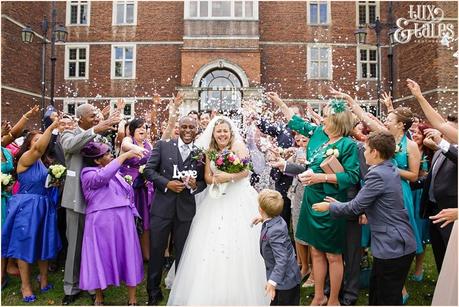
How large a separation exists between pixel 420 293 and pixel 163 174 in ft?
11.3

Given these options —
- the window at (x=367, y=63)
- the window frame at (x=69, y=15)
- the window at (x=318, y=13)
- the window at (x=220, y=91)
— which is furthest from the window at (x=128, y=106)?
the window at (x=367, y=63)

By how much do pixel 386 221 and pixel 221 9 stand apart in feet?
68.2

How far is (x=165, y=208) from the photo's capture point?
→ 4.80 meters

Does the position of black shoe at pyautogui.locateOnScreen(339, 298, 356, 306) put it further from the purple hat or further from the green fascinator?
the purple hat

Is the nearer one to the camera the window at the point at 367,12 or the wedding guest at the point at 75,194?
the wedding guest at the point at 75,194

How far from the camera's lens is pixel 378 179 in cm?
357

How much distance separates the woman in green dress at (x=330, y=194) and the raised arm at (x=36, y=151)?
2.85 meters

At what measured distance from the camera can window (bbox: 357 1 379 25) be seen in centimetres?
2417

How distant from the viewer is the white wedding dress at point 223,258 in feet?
14.3

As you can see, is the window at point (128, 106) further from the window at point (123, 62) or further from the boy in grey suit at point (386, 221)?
the boy in grey suit at point (386, 221)

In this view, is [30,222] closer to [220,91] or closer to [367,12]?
[220,91]

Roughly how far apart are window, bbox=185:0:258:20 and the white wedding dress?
19.1 m

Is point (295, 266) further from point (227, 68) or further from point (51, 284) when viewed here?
point (227, 68)

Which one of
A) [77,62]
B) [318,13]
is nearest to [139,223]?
[77,62]
